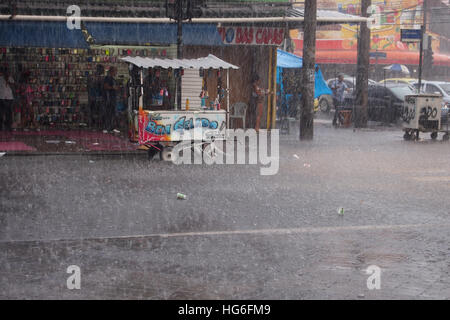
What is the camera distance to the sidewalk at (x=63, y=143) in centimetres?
1638

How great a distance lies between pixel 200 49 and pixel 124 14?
272 centimetres

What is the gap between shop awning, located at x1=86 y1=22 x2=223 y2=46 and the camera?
21578 millimetres

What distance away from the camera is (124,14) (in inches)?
854

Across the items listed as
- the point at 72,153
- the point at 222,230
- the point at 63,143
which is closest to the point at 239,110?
the point at 63,143

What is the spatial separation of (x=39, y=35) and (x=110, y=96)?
2827 mm

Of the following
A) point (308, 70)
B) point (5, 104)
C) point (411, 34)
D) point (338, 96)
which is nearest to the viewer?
point (308, 70)

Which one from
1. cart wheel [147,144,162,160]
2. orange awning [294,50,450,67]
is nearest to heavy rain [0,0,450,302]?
cart wheel [147,144,162,160]

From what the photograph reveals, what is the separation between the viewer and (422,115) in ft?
70.0

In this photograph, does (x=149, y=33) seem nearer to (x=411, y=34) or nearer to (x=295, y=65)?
(x=295, y=65)

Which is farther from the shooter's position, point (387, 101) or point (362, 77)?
point (387, 101)

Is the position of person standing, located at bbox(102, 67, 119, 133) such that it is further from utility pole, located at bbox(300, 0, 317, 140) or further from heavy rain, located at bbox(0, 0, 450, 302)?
utility pole, located at bbox(300, 0, 317, 140)

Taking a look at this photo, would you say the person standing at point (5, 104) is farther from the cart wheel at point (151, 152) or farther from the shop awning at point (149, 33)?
the cart wheel at point (151, 152)

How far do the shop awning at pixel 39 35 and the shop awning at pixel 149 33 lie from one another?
26.3 inches
